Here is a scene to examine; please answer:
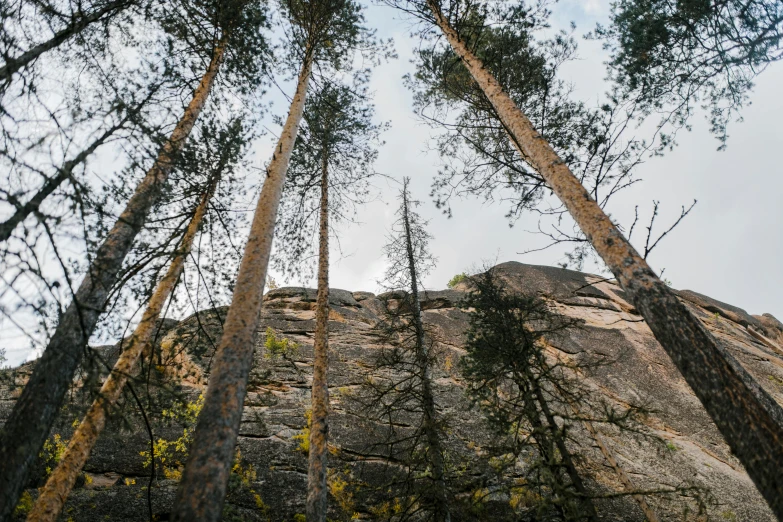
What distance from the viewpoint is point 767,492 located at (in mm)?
2605

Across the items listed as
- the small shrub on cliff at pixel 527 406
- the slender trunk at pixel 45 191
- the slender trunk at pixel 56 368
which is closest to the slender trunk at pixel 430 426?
the small shrub on cliff at pixel 527 406

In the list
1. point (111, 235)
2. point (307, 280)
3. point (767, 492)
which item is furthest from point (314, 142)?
point (767, 492)

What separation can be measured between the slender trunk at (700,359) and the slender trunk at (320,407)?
4852 millimetres

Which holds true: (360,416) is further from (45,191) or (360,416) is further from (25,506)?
(45,191)

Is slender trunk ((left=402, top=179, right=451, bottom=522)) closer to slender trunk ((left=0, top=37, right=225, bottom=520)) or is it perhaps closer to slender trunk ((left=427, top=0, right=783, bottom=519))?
slender trunk ((left=427, top=0, right=783, bottom=519))

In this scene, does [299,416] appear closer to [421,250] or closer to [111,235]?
[421,250]

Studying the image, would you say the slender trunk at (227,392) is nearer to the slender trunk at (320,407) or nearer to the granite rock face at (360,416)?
the granite rock face at (360,416)

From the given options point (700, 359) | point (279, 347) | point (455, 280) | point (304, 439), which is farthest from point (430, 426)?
point (455, 280)

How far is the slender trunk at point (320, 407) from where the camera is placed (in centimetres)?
566

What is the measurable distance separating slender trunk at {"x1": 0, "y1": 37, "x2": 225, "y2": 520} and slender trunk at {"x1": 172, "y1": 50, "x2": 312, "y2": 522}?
977 mm

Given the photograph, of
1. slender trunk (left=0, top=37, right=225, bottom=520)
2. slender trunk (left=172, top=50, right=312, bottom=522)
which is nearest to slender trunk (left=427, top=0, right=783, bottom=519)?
slender trunk (left=172, top=50, right=312, bottom=522)

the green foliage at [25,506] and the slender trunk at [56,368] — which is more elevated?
the slender trunk at [56,368]

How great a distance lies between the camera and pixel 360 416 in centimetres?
1032

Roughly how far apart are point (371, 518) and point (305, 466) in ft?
5.96
